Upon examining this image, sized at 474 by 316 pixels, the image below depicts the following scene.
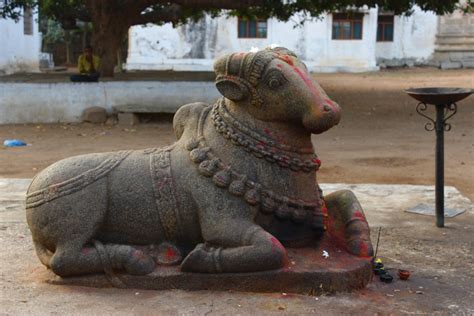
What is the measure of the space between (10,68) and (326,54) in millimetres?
13102

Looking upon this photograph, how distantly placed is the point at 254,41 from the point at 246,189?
86.2 feet

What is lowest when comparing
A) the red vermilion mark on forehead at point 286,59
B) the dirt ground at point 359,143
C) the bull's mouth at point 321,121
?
the dirt ground at point 359,143

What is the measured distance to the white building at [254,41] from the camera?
95.4 feet

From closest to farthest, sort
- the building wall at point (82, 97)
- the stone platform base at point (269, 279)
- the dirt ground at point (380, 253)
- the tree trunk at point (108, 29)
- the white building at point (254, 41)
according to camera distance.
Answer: the dirt ground at point (380, 253) → the stone platform base at point (269, 279) → the building wall at point (82, 97) → the tree trunk at point (108, 29) → the white building at point (254, 41)

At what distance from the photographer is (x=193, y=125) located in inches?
148

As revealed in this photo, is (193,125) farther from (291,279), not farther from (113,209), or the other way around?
(291,279)

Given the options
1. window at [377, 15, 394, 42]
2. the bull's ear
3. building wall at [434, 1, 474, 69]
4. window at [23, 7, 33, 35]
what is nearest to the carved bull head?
the bull's ear

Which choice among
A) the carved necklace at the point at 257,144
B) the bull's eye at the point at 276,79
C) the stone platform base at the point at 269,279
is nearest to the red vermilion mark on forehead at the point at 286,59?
the bull's eye at the point at 276,79

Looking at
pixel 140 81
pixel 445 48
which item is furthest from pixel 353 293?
pixel 445 48

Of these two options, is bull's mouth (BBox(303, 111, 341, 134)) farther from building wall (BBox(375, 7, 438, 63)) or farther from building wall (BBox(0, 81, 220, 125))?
building wall (BBox(375, 7, 438, 63))

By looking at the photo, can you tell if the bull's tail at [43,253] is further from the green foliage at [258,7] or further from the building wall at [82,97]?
the green foliage at [258,7]

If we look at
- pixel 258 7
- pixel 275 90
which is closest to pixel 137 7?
pixel 258 7

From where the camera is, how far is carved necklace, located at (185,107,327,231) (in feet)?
11.3

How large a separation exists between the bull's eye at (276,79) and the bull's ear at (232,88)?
134 millimetres
